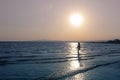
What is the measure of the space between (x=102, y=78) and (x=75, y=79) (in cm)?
231

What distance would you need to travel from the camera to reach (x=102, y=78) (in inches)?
767

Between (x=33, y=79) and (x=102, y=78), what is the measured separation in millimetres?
5563

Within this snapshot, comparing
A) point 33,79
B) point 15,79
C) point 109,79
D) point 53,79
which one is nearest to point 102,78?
point 109,79

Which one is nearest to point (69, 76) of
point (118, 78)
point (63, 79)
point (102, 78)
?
point (63, 79)

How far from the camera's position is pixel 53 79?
A: 19.2 m

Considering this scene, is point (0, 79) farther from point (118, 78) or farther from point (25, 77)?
point (118, 78)

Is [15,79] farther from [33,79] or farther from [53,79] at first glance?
[53,79]

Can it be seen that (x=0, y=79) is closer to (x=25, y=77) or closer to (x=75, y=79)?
(x=25, y=77)

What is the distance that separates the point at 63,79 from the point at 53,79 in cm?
80

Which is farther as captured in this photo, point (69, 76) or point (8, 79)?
point (69, 76)

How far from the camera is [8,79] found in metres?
19.1

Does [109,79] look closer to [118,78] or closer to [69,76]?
[118,78]

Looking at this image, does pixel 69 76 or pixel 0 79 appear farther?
pixel 69 76

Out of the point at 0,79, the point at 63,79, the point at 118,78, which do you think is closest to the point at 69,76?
the point at 63,79
